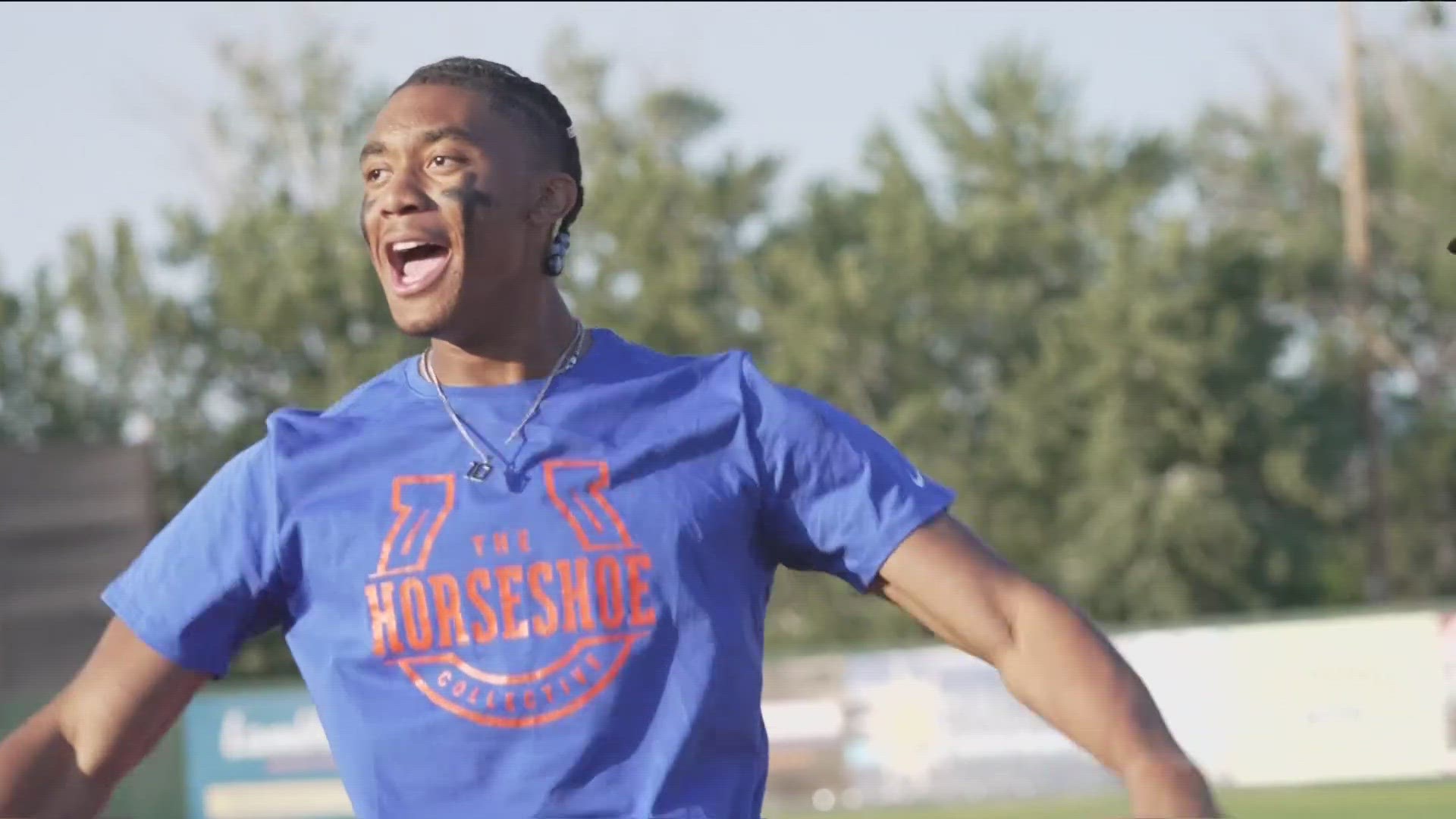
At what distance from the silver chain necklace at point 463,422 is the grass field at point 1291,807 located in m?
13.5

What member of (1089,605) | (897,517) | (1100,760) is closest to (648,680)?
(897,517)

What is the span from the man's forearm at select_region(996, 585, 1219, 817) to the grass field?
1367 cm

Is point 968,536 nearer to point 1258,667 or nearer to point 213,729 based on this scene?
point 1258,667

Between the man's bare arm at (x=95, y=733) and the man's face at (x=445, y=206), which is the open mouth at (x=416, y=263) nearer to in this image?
the man's face at (x=445, y=206)

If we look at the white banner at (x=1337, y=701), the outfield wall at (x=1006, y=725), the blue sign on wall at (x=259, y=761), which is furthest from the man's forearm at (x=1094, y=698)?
the blue sign on wall at (x=259, y=761)

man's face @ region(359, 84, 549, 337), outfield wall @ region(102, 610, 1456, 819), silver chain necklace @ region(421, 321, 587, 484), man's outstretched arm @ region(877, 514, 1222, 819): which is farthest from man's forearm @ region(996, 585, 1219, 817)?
outfield wall @ region(102, 610, 1456, 819)

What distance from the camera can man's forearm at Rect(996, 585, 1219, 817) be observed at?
8.61 ft

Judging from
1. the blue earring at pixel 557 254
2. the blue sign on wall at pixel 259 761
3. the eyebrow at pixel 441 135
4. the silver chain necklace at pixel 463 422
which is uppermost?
the eyebrow at pixel 441 135

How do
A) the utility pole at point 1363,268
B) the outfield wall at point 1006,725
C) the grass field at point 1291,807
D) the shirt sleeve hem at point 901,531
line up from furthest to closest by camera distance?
the utility pole at point 1363,268, the outfield wall at point 1006,725, the grass field at point 1291,807, the shirt sleeve hem at point 901,531

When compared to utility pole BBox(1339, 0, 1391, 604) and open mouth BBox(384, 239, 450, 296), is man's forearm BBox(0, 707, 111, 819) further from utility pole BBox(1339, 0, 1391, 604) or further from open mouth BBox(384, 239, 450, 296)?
utility pole BBox(1339, 0, 1391, 604)

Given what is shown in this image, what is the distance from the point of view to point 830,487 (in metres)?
3.08

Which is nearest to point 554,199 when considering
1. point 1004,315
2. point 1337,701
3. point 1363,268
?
point 1337,701

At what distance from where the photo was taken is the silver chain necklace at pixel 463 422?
3.13 metres

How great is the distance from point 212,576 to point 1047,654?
1038 mm
